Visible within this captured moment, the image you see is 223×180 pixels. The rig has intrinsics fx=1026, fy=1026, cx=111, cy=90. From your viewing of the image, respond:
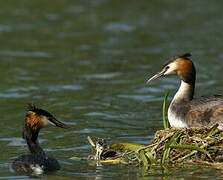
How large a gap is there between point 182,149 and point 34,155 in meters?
1.78

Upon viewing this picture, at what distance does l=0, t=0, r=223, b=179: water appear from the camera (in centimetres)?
1430

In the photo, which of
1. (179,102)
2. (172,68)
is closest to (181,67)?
(172,68)

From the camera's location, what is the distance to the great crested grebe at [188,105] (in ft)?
44.0

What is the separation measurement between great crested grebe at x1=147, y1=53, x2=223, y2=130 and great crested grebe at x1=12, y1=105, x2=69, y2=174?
6.01 feet

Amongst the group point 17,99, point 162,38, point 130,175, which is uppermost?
point 162,38

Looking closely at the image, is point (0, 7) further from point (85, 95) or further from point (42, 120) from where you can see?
point (42, 120)

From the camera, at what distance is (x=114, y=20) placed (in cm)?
2592

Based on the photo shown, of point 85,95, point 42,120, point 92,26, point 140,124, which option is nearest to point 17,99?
point 85,95

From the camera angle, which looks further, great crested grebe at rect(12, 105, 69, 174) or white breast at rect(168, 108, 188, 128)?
white breast at rect(168, 108, 188, 128)

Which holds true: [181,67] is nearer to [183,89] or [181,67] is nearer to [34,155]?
[183,89]

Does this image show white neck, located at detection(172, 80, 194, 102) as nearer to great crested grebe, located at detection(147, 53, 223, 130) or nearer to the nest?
great crested grebe, located at detection(147, 53, 223, 130)

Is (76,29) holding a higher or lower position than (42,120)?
higher

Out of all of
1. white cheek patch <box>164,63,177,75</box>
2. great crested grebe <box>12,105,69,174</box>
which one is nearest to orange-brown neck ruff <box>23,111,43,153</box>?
great crested grebe <box>12,105,69,174</box>

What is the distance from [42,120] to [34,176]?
0.99m
